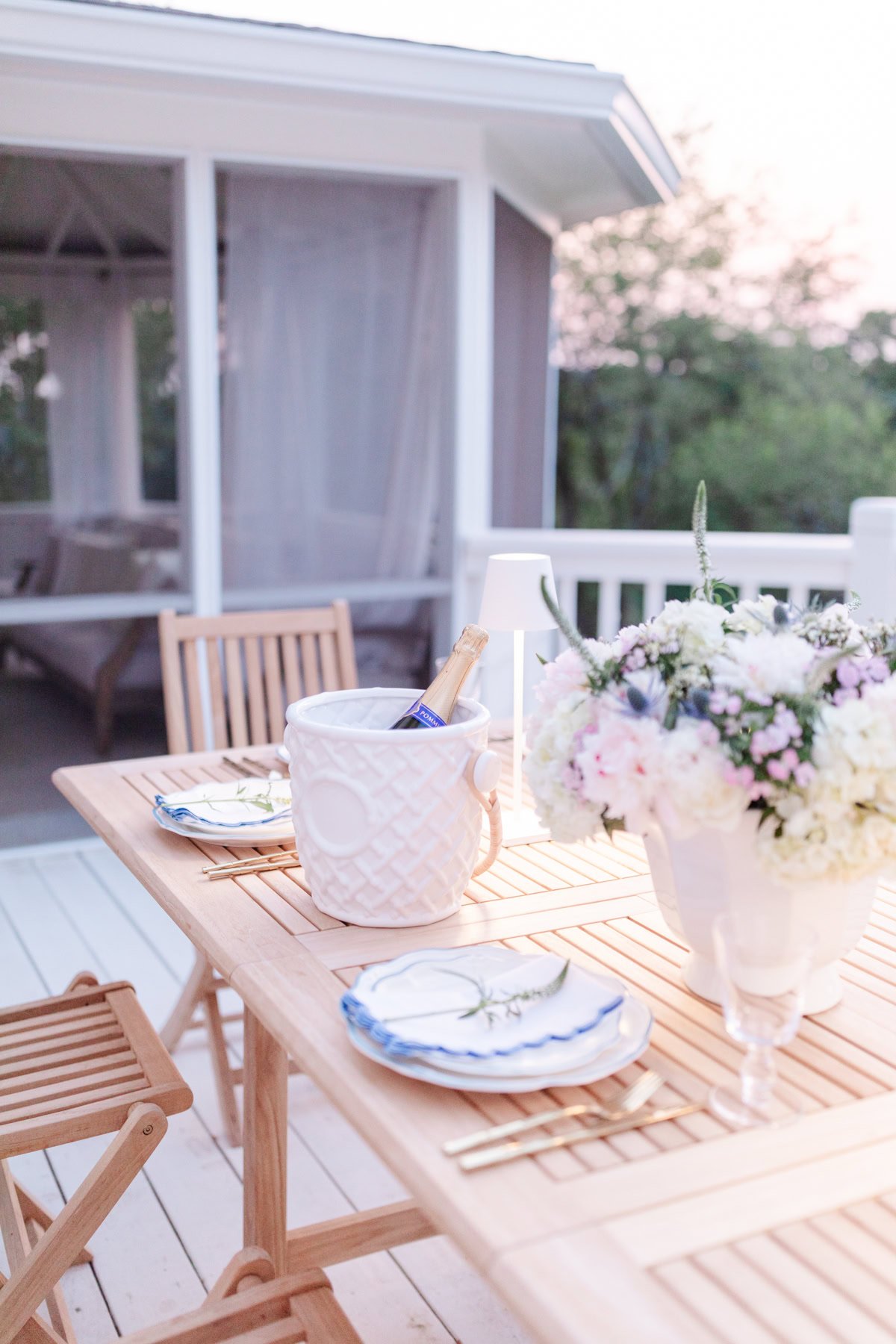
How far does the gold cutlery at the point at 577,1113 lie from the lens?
0.90 meters

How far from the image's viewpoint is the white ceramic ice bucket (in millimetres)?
1229

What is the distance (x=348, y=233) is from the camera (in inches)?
162

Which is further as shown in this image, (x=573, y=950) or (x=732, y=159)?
(x=732, y=159)

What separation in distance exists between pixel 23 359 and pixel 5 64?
505 cm

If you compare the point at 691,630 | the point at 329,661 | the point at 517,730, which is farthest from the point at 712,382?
the point at 691,630

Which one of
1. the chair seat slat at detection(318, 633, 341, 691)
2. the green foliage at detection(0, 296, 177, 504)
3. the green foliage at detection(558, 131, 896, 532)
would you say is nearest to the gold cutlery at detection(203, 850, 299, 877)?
the chair seat slat at detection(318, 633, 341, 691)

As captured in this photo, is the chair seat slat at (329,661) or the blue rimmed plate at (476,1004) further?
the chair seat slat at (329,661)

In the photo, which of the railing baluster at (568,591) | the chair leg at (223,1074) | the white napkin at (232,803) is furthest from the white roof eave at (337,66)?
the chair leg at (223,1074)

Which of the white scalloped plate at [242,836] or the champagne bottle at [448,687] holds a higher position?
the champagne bottle at [448,687]

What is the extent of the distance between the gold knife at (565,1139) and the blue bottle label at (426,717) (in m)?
0.54

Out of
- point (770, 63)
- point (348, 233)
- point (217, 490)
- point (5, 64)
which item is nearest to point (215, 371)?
point (217, 490)

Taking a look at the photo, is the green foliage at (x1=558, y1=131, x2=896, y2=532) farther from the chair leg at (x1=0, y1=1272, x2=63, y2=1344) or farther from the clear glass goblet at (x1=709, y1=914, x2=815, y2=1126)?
the clear glass goblet at (x1=709, y1=914, x2=815, y2=1126)

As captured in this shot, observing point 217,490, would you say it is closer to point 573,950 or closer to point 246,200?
point 246,200

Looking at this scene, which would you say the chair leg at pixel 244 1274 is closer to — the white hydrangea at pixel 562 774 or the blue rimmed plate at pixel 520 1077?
the blue rimmed plate at pixel 520 1077
